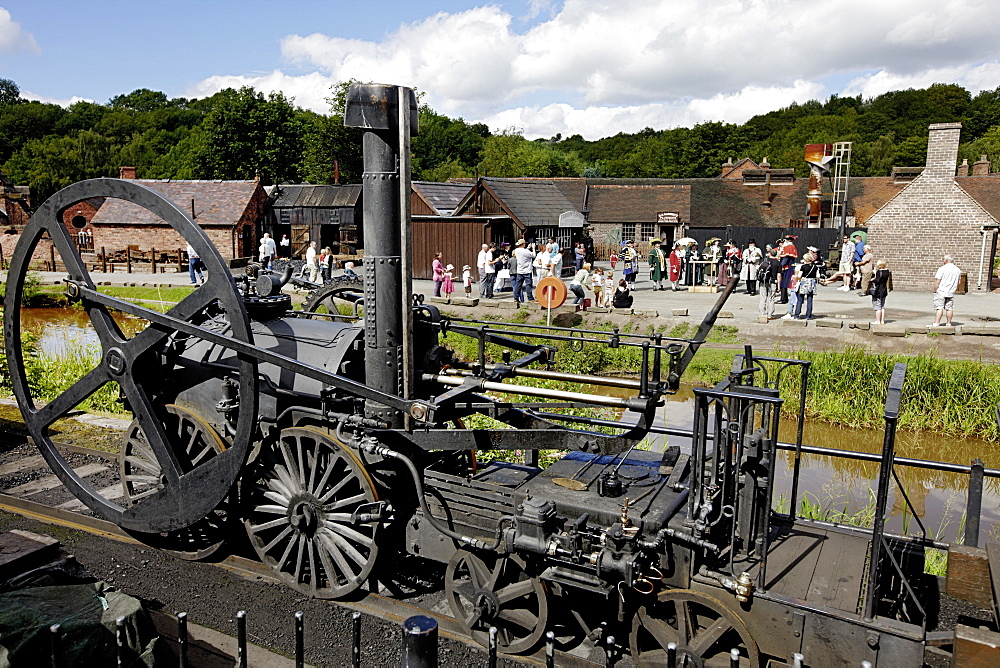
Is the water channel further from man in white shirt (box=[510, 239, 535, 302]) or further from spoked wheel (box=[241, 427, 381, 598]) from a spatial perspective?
man in white shirt (box=[510, 239, 535, 302])

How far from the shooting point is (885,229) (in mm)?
27016

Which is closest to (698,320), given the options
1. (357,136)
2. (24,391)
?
(24,391)

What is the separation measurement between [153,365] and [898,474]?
9.72 metres

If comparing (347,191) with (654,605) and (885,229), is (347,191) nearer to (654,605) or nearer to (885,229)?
(885,229)

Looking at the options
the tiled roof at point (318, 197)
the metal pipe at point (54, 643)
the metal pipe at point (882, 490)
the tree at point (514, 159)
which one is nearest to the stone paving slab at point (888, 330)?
the metal pipe at point (882, 490)

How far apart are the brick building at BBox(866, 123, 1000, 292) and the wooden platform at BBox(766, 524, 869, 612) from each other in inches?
957

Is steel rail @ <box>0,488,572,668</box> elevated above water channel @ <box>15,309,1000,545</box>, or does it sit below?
above

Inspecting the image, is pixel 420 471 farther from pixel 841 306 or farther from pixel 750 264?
pixel 750 264

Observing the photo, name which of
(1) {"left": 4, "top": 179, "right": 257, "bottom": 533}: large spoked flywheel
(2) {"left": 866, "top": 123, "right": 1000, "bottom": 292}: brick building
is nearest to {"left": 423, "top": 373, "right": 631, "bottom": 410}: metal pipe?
(1) {"left": 4, "top": 179, "right": 257, "bottom": 533}: large spoked flywheel

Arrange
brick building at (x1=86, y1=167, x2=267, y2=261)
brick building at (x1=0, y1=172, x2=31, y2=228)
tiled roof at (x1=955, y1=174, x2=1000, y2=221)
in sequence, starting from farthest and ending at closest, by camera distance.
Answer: brick building at (x1=0, y1=172, x2=31, y2=228), brick building at (x1=86, y1=167, x2=267, y2=261), tiled roof at (x1=955, y1=174, x2=1000, y2=221)

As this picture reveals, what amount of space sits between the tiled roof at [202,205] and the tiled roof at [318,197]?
2.03 m

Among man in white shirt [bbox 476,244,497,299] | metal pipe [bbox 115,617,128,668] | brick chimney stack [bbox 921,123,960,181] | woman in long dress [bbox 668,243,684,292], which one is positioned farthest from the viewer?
woman in long dress [bbox 668,243,684,292]

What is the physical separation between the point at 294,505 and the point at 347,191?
31.7 m

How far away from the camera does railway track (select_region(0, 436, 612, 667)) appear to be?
5.36 meters
